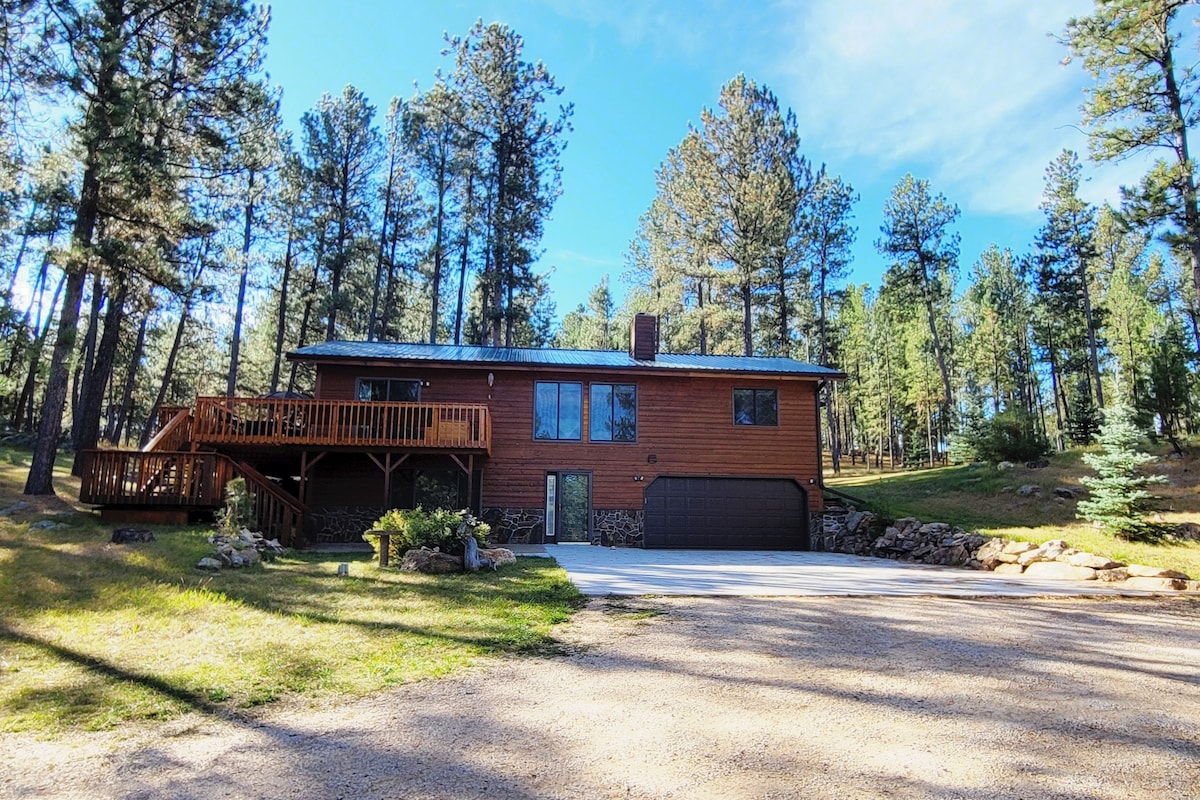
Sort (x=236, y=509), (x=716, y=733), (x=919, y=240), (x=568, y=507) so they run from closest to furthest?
(x=716, y=733)
(x=236, y=509)
(x=568, y=507)
(x=919, y=240)

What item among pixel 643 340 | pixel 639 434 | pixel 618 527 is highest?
pixel 643 340

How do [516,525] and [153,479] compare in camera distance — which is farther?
[516,525]

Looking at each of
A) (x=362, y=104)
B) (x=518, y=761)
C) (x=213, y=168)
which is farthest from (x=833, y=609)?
(x=362, y=104)

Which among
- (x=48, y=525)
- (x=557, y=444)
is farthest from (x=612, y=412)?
(x=48, y=525)

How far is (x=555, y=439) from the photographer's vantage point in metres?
15.2

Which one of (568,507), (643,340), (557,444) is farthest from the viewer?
(643,340)

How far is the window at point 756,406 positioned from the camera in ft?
52.0

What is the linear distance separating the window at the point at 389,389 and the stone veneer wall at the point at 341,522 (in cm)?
257

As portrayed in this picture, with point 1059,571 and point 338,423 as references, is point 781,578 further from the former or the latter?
point 338,423

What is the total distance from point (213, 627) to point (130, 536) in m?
5.14

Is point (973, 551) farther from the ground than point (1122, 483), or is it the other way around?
point (1122, 483)

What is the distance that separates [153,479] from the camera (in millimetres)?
11008

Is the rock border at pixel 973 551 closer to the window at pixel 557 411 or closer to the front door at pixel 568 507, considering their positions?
the front door at pixel 568 507

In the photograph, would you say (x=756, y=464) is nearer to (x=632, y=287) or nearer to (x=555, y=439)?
(x=555, y=439)
